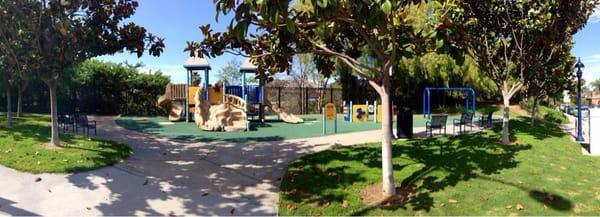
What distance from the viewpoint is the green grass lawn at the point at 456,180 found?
18.7 feet

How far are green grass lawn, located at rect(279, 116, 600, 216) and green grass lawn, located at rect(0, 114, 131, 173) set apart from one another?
3783 mm

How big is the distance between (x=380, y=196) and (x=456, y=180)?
1.40 m

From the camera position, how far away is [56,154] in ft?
27.0

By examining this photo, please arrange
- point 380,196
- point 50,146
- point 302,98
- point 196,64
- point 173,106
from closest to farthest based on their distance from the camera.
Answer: point 380,196, point 50,146, point 196,64, point 173,106, point 302,98

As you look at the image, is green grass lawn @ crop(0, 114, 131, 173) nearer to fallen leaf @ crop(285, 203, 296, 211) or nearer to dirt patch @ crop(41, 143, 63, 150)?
dirt patch @ crop(41, 143, 63, 150)

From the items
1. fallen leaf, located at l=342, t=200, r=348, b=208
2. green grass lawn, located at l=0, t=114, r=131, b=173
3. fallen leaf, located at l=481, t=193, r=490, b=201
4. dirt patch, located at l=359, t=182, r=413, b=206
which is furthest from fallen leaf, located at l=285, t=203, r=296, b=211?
green grass lawn, located at l=0, t=114, r=131, b=173

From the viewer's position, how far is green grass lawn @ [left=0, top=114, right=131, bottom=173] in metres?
7.42

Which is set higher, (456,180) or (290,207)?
(456,180)

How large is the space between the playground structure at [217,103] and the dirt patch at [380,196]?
Result: 885cm

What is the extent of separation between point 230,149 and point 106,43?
3827 mm

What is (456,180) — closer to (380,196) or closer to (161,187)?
(380,196)

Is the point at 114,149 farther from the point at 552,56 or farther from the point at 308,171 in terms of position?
the point at 552,56

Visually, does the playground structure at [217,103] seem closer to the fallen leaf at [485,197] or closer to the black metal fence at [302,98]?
the black metal fence at [302,98]

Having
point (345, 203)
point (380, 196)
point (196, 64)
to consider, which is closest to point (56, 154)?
point (345, 203)
